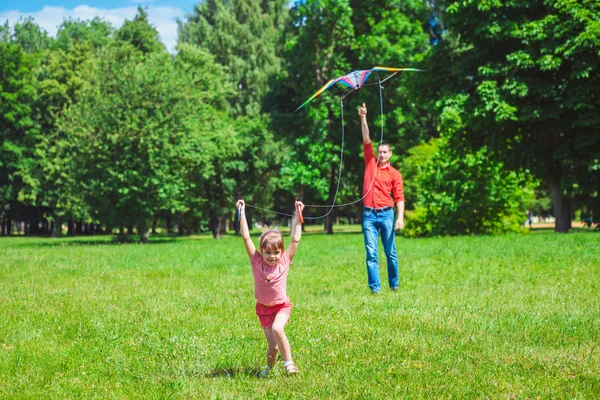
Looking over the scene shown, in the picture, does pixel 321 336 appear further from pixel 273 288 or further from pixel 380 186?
pixel 380 186

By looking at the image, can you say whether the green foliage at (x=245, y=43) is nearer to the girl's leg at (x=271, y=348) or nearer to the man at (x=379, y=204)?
the man at (x=379, y=204)

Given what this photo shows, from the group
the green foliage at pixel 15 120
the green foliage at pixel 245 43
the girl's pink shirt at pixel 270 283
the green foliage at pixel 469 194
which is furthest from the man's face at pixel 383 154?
the green foliage at pixel 15 120

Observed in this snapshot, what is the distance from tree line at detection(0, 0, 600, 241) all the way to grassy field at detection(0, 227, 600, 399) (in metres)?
2.42

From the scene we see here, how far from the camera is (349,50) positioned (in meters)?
41.2

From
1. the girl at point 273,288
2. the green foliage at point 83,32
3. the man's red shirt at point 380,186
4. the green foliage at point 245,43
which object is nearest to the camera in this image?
the girl at point 273,288

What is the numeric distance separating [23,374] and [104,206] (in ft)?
91.5

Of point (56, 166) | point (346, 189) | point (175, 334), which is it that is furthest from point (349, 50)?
point (175, 334)

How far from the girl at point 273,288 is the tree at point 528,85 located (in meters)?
19.7

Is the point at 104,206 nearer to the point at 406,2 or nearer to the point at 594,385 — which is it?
the point at 406,2

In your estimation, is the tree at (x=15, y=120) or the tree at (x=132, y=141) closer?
the tree at (x=132, y=141)

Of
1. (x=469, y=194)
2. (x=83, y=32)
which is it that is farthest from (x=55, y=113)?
(x=469, y=194)

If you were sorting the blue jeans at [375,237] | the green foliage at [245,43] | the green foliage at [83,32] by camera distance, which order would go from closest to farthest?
the blue jeans at [375,237]
the green foliage at [245,43]
the green foliage at [83,32]

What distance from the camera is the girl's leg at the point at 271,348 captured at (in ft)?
19.9

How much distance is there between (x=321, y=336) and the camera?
7422mm
